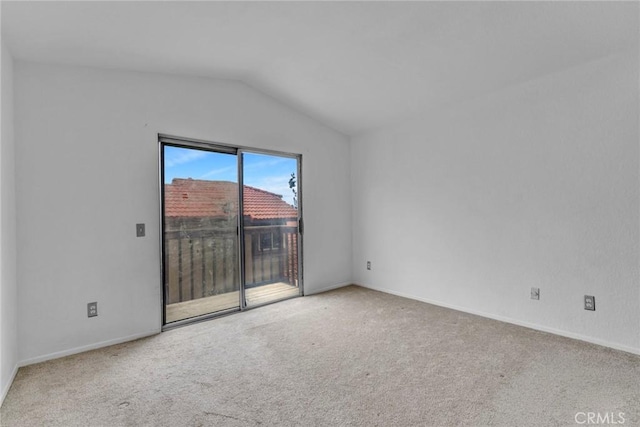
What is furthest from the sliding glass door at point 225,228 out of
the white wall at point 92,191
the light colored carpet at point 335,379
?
the light colored carpet at point 335,379

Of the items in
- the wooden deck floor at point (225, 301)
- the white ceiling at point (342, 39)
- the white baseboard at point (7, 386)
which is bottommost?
the white baseboard at point (7, 386)

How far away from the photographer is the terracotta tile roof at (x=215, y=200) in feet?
10.5

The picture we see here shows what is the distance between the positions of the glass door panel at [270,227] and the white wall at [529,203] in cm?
131

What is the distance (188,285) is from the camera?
10.8ft

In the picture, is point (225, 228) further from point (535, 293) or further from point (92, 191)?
point (535, 293)

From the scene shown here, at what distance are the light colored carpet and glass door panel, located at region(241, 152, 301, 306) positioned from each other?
857 mm

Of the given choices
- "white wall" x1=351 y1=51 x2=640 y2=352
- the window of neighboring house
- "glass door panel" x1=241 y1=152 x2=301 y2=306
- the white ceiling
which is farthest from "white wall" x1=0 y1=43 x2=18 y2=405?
"white wall" x1=351 y1=51 x2=640 y2=352

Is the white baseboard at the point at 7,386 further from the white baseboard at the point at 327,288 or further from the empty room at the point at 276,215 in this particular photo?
the white baseboard at the point at 327,288

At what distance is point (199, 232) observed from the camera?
3.32 meters

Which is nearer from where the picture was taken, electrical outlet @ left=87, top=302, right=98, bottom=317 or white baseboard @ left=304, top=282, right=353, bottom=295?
electrical outlet @ left=87, top=302, right=98, bottom=317

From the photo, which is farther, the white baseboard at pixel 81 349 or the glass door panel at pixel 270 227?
the glass door panel at pixel 270 227

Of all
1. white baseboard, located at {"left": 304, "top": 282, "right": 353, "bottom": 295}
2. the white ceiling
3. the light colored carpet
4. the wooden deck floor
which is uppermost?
the white ceiling

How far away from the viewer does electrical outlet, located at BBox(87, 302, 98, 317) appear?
2.60 metres

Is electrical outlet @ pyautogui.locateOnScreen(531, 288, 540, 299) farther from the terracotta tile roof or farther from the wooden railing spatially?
the terracotta tile roof
